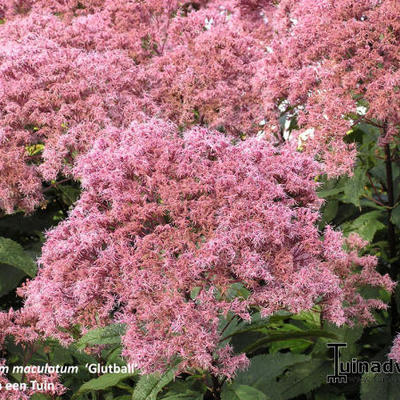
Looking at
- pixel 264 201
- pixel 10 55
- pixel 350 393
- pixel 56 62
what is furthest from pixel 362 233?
pixel 10 55

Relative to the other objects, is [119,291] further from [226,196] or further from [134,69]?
[134,69]

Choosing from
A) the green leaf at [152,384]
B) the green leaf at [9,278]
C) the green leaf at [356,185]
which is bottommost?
the green leaf at [9,278]

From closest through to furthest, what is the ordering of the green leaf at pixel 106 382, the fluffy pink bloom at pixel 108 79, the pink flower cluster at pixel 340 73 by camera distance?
the green leaf at pixel 106 382 → the pink flower cluster at pixel 340 73 → the fluffy pink bloom at pixel 108 79

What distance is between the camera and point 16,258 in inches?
154

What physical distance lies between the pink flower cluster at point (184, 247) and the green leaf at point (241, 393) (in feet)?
0.50

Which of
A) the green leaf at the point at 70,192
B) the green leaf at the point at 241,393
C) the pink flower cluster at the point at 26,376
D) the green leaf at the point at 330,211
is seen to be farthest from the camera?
the green leaf at the point at 70,192

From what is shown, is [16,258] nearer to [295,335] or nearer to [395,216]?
[295,335]

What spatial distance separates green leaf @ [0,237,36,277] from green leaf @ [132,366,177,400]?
1.42m

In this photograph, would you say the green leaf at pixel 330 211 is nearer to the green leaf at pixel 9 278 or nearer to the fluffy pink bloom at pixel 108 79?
the fluffy pink bloom at pixel 108 79

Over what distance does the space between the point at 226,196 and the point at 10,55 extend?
2.38 meters

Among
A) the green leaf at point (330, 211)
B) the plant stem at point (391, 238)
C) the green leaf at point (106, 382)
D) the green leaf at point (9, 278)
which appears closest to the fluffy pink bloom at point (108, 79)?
the green leaf at point (9, 278)

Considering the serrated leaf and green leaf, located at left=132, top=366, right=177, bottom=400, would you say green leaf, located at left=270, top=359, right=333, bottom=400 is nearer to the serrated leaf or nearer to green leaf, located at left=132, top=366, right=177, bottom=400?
the serrated leaf

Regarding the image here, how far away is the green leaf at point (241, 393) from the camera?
105 inches

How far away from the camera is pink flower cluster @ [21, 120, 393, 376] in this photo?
254 cm
